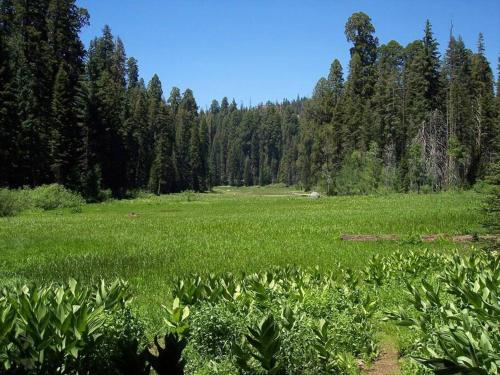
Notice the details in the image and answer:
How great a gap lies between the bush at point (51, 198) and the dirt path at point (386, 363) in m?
32.0

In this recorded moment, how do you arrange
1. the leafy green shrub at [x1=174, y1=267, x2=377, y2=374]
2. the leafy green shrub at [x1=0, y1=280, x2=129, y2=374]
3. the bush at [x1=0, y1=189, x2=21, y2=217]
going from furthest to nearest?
the bush at [x1=0, y1=189, x2=21, y2=217] → the leafy green shrub at [x1=174, y1=267, x2=377, y2=374] → the leafy green shrub at [x1=0, y1=280, x2=129, y2=374]

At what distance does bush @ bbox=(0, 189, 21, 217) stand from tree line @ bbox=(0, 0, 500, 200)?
1004 cm

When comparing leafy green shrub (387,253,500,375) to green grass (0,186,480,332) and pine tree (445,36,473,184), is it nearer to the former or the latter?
green grass (0,186,480,332)

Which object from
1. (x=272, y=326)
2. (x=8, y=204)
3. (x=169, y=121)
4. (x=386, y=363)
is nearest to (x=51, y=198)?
(x=8, y=204)

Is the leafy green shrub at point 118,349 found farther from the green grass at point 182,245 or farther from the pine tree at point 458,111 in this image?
the pine tree at point 458,111

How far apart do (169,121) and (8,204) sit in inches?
2412

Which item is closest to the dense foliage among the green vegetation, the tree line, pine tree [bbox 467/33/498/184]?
the green vegetation

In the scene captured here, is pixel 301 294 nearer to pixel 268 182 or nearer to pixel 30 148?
pixel 30 148

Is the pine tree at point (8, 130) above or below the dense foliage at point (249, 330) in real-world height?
above

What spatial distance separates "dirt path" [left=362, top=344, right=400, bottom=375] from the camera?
17.2ft

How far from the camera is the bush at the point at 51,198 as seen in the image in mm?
35719

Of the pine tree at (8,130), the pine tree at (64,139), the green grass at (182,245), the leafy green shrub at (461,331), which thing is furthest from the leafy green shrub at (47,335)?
the pine tree at (64,139)

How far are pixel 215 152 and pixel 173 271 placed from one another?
14027cm

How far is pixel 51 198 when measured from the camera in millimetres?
37125
